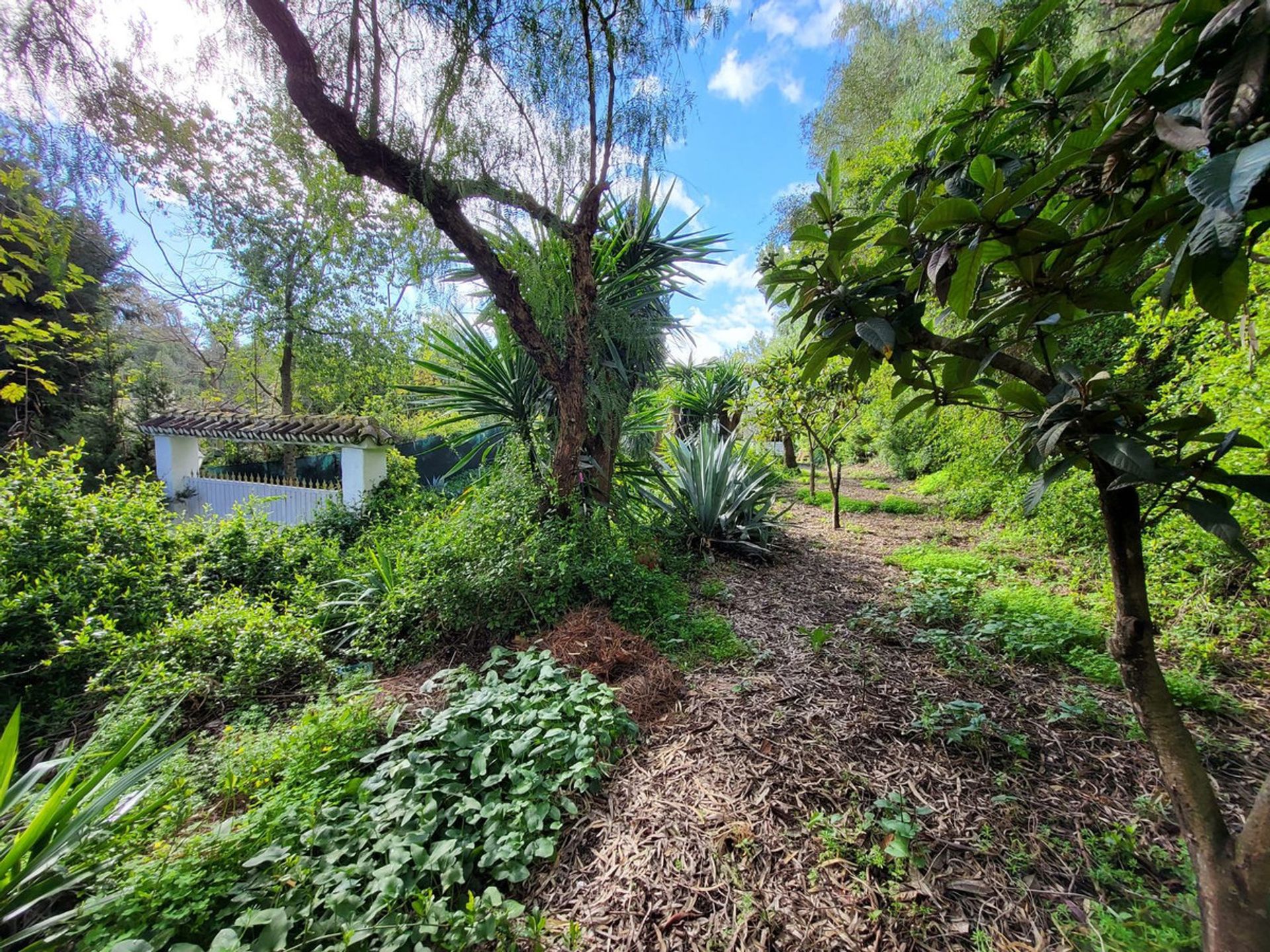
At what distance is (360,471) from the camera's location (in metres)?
5.43

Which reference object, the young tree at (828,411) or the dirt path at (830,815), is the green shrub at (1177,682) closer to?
the dirt path at (830,815)

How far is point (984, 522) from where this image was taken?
4.53 meters

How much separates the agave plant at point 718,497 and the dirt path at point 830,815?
1839 mm

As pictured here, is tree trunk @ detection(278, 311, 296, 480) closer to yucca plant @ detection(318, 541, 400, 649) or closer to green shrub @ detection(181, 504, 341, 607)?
green shrub @ detection(181, 504, 341, 607)

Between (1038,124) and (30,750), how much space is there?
14.3 feet

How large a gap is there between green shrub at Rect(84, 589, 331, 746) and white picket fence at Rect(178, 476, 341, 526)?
385cm

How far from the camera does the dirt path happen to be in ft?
3.26

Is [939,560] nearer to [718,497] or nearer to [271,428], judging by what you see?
[718,497]

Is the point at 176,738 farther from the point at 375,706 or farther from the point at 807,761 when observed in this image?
the point at 807,761

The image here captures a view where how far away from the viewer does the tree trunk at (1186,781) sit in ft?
2.43

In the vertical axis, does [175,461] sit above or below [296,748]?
above

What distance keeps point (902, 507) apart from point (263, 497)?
8.58m

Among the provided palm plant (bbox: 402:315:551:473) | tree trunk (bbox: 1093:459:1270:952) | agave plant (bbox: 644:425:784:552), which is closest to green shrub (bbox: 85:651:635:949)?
tree trunk (bbox: 1093:459:1270:952)

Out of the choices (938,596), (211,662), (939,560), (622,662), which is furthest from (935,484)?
(211,662)
